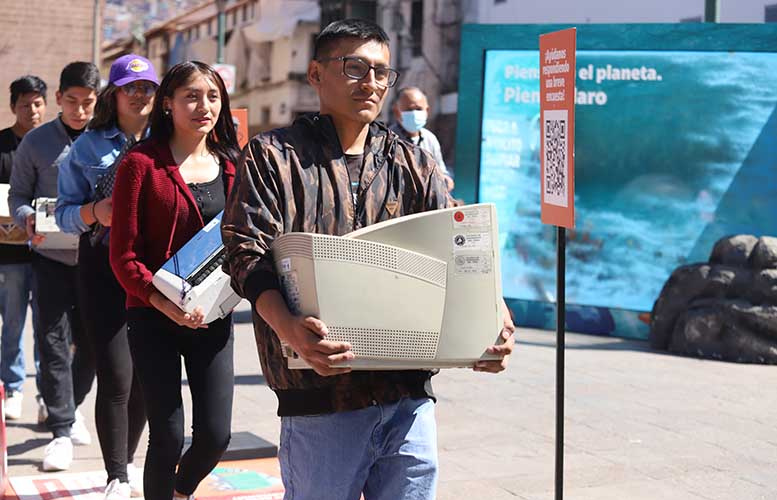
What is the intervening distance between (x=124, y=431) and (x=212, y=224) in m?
1.26

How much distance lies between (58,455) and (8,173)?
204cm

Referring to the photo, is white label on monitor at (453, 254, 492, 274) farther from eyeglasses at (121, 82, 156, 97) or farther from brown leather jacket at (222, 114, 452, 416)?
eyeglasses at (121, 82, 156, 97)

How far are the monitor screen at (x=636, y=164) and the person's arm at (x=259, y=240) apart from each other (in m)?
8.35

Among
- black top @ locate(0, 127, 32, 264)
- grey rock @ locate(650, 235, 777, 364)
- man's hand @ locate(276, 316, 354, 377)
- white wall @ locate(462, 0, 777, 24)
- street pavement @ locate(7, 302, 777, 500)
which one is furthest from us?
white wall @ locate(462, 0, 777, 24)

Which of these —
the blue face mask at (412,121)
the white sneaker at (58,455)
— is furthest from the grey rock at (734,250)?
the white sneaker at (58,455)

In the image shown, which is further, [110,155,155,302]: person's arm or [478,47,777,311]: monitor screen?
[478,47,777,311]: monitor screen

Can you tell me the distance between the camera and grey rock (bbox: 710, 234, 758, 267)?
33.7 feet

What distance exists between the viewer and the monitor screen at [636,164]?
10.8m

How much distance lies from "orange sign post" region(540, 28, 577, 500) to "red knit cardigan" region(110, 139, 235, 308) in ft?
4.77

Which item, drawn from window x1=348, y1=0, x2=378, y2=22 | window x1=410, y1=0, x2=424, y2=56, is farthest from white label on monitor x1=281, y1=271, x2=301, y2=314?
window x1=348, y1=0, x2=378, y2=22

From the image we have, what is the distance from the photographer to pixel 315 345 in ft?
9.20

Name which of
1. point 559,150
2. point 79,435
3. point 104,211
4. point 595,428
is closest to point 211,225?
point 104,211

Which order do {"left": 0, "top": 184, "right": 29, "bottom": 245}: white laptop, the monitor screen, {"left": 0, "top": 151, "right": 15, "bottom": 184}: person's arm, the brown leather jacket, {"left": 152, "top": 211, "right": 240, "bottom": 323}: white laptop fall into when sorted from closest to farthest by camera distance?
the brown leather jacket
{"left": 152, "top": 211, "right": 240, "bottom": 323}: white laptop
{"left": 0, "top": 184, "right": 29, "bottom": 245}: white laptop
{"left": 0, "top": 151, "right": 15, "bottom": 184}: person's arm
the monitor screen

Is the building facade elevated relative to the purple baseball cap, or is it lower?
elevated
